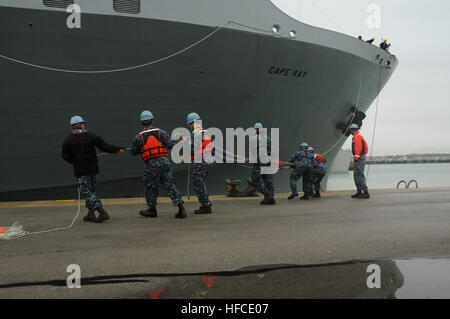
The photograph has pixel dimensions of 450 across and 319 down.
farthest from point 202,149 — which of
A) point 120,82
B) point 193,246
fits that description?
point 120,82

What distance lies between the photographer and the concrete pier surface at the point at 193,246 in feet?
8.84

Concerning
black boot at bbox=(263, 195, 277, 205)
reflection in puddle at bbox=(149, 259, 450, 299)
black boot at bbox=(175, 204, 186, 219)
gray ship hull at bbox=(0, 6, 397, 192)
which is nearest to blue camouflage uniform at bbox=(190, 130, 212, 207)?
black boot at bbox=(175, 204, 186, 219)

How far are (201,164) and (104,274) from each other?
3513 millimetres

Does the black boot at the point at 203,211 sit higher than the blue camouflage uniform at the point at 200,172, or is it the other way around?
the blue camouflage uniform at the point at 200,172

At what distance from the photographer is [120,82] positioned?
364 inches

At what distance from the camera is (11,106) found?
8.65 metres

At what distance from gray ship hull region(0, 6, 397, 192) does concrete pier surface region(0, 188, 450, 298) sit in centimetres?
310

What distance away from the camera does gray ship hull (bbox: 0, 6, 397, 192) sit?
27.8 ft

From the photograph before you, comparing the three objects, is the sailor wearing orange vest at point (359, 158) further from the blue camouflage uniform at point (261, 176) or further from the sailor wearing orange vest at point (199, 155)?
the sailor wearing orange vest at point (199, 155)

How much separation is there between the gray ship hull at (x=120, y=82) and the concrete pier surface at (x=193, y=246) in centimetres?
310

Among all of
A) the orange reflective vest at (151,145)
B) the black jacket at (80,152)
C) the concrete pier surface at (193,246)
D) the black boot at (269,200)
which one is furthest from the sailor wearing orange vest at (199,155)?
the black boot at (269,200)

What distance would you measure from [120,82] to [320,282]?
26.0ft

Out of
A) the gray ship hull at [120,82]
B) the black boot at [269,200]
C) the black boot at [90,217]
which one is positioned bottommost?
the black boot at [269,200]
